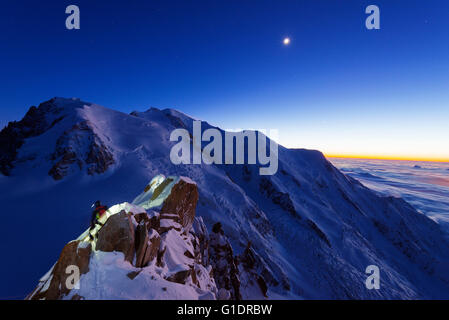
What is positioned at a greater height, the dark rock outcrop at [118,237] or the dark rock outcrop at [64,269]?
the dark rock outcrop at [118,237]

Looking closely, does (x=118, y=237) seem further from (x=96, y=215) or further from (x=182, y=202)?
(x=182, y=202)

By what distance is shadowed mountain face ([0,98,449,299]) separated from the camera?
18.2 meters

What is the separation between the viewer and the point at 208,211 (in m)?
26.5

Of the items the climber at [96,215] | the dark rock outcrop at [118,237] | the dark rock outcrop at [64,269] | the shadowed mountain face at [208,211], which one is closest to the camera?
the dark rock outcrop at [64,269]

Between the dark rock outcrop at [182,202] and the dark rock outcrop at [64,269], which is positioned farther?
the dark rock outcrop at [182,202]

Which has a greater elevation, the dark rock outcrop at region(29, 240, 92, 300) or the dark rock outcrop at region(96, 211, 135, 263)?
the dark rock outcrop at region(96, 211, 135, 263)

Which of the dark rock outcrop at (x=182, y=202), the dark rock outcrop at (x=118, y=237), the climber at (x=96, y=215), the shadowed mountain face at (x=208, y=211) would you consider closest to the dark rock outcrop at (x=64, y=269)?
the dark rock outcrop at (x=118, y=237)

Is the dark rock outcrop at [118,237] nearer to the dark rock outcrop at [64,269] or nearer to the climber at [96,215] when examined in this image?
the dark rock outcrop at [64,269]

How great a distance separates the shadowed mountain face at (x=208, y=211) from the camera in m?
18.2

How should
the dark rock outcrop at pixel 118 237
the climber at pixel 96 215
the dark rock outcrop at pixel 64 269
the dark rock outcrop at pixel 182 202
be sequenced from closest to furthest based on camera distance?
the dark rock outcrop at pixel 64 269 → the dark rock outcrop at pixel 118 237 → the climber at pixel 96 215 → the dark rock outcrop at pixel 182 202

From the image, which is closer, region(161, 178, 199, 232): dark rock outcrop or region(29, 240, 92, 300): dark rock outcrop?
region(29, 240, 92, 300): dark rock outcrop

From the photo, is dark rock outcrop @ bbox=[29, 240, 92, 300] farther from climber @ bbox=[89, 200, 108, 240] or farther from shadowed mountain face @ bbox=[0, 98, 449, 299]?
shadowed mountain face @ bbox=[0, 98, 449, 299]

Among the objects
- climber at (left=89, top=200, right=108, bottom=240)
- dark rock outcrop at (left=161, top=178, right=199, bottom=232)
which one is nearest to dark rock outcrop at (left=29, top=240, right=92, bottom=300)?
climber at (left=89, top=200, right=108, bottom=240)

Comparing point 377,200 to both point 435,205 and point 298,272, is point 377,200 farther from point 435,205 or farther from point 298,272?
point 435,205
